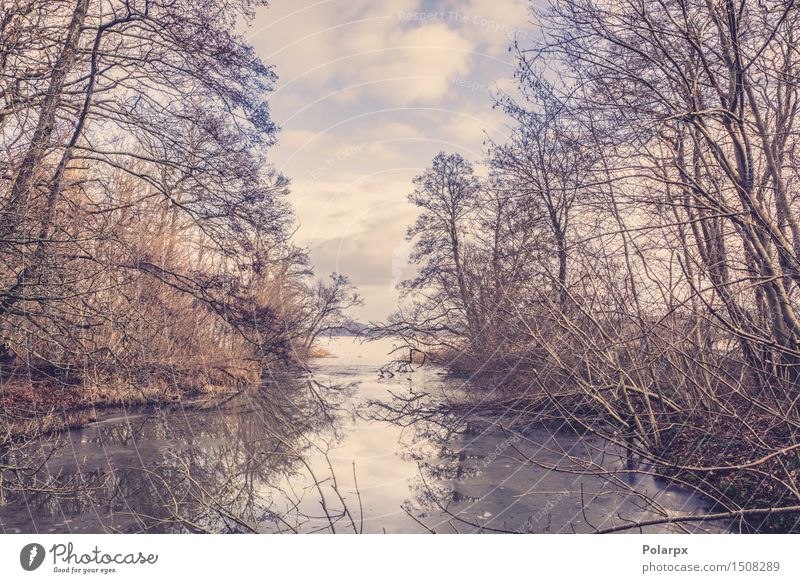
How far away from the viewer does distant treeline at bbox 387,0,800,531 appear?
11.6ft

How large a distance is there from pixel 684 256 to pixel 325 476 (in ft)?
14.7

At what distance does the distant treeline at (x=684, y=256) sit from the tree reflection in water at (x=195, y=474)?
199cm

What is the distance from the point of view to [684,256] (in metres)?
4.09

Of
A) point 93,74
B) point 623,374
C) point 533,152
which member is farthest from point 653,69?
point 93,74

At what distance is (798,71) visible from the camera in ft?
13.5

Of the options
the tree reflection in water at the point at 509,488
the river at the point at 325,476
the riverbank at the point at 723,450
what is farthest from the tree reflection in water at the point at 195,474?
the riverbank at the point at 723,450

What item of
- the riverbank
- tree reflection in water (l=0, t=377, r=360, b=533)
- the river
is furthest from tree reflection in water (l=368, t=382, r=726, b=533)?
tree reflection in water (l=0, t=377, r=360, b=533)

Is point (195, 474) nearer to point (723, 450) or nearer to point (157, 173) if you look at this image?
point (157, 173)

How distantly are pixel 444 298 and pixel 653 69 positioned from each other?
167 inches

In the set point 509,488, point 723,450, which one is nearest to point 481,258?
point 509,488

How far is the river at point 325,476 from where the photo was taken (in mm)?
4691

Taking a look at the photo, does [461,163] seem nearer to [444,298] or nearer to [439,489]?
[444,298]

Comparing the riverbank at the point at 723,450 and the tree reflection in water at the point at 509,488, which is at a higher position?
the riverbank at the point at 723,450

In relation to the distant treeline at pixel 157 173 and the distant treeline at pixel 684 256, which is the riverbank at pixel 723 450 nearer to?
the distant treeline at pixel 684 256
